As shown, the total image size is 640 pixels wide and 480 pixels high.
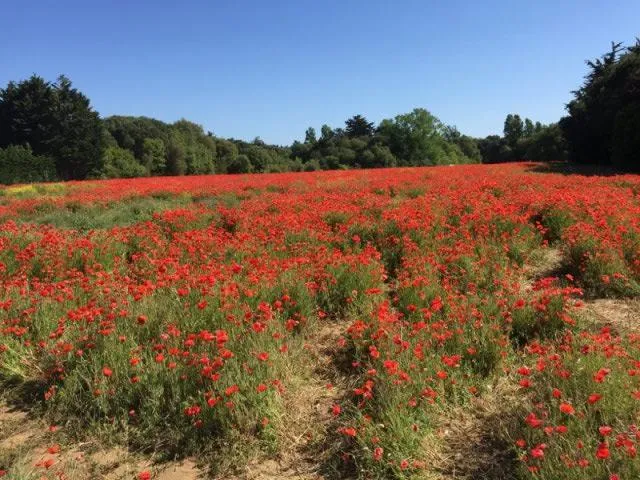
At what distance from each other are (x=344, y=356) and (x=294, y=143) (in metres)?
93.3

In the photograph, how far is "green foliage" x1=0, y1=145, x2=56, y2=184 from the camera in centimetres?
3791

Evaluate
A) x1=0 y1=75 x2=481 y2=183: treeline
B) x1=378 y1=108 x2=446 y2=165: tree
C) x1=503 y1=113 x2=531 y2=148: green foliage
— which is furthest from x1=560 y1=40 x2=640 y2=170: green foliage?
x1=503 y1=113 x2=531 y2=148: green foliage

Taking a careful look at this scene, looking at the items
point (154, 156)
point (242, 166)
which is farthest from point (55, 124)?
point (242, 166)

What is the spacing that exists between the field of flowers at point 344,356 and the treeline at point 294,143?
25.5m

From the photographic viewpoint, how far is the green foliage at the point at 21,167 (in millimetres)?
37906

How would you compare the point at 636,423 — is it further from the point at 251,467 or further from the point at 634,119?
the point at 634,119

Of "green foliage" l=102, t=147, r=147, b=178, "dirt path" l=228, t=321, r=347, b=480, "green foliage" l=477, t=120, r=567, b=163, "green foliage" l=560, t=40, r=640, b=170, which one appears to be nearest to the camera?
"dirt path" l=228, t=321, r=347, b=480

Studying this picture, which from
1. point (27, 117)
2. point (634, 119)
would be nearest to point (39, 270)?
point (634, 119)

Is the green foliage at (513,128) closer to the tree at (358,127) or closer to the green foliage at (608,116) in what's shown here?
the tree at (358,127)

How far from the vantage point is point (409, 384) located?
3555mm

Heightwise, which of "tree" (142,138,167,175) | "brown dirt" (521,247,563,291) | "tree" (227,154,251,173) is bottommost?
"brown dirt" (521,247,563,291)

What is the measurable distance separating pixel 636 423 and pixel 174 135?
3503 inches

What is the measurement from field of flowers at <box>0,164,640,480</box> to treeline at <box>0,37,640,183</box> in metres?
25.5

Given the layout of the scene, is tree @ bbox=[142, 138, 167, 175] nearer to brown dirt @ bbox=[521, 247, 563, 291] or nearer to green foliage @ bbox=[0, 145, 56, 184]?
green foliage @ bbox=[0, 145, 56, 184]
